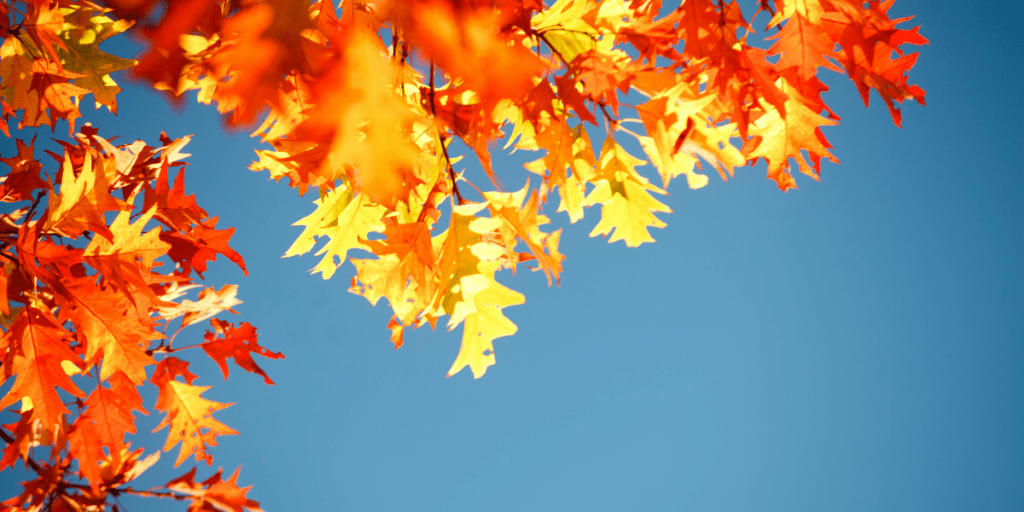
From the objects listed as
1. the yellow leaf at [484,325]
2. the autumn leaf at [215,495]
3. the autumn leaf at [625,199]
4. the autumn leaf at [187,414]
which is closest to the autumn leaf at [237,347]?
the autumn leaf at [187,414]

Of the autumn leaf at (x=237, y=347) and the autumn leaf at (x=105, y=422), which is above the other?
the autumn leaf at (x=237, y=347)

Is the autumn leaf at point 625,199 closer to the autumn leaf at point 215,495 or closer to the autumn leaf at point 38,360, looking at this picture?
the autumn leaf at point 38,360

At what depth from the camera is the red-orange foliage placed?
0.35 m

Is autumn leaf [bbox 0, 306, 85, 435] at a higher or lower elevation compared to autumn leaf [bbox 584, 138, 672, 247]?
lower

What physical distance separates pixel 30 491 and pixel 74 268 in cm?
46

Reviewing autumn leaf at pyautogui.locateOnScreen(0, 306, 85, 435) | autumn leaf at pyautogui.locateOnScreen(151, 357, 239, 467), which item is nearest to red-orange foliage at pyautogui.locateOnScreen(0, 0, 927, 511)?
autumn leaf at pyautogui.locateOnScreen(0, 306, 85, 435)

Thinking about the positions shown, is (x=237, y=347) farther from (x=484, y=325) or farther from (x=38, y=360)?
(x=484, y=325)

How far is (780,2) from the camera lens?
53cm

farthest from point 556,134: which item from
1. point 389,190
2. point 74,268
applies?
point 74,268

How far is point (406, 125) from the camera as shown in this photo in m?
0.42

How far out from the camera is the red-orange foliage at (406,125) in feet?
1.16

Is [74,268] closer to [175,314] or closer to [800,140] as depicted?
[175,314]

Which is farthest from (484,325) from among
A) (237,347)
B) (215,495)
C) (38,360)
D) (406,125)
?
(215,495)

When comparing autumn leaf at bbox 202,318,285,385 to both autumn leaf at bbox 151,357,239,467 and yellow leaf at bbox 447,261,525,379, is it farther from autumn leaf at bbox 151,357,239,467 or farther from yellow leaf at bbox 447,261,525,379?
yellow leaf at bbox 447,261,525,379
